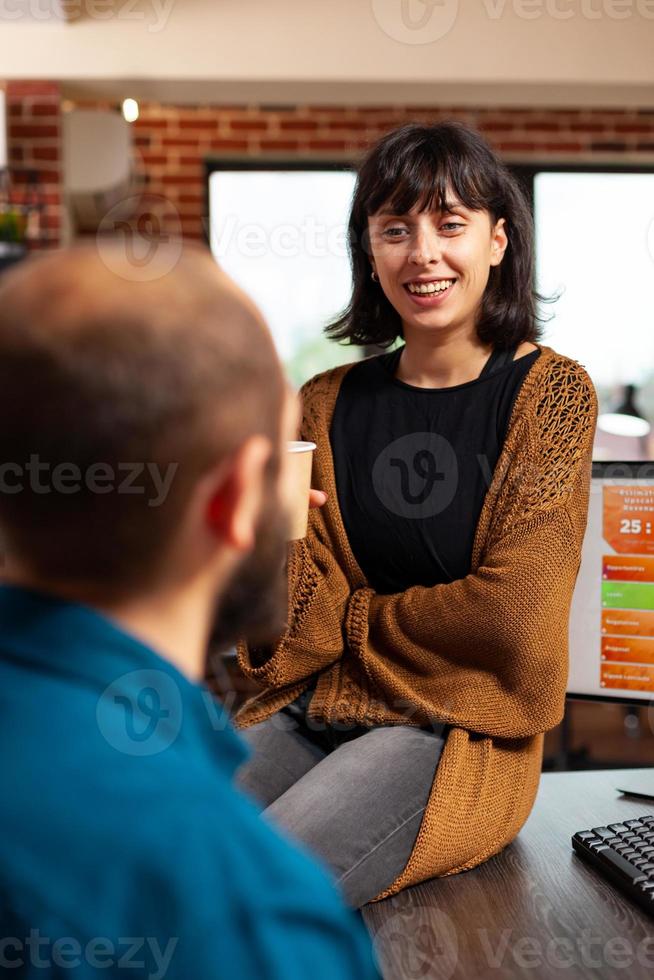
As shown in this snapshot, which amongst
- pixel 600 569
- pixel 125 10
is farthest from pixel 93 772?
pixel 125 10

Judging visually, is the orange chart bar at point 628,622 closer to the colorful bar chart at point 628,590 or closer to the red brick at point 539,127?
the colorful bar chart at point 628,590

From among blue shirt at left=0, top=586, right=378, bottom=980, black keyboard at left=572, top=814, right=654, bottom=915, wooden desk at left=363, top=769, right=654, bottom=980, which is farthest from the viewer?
black keyboard at left=572, top=814, right=654, bottom=915

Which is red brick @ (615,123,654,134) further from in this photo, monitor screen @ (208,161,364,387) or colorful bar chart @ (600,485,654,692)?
colorful bar chart @ (600,485,654,692)

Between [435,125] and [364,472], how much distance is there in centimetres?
55

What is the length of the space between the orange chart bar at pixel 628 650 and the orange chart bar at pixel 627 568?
3.2 inches

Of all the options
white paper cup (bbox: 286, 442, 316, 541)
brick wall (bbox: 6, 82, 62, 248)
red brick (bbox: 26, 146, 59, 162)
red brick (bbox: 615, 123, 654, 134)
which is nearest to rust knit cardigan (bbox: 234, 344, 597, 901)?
white paper cup (bbox: 286, 442, 316, 541)

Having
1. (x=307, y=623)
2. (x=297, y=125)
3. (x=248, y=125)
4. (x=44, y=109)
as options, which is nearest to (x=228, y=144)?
(x=248, y=125)

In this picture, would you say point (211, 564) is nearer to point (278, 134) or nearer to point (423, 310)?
point (423, 310)

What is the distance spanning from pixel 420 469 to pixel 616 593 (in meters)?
0.33

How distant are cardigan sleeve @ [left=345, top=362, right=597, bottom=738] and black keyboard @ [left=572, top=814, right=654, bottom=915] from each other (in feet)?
0.72

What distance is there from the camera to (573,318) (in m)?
5.17

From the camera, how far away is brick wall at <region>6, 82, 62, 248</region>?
408cm

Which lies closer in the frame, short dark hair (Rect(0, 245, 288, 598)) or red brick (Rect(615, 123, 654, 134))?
short dark hair (Rect(0, 245, 288, 598))

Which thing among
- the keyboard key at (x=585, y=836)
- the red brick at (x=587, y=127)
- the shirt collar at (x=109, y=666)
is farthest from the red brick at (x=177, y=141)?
the shirt collar at (x=109, y=666)
